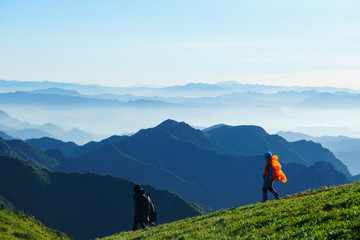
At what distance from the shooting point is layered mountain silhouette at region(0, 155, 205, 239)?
566 feet

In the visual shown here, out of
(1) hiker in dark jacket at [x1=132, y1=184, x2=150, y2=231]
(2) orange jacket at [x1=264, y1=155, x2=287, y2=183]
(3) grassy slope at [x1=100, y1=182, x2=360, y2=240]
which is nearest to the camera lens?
(3) grassy slope at [x1=100, y1=182, x2=360, y2=240]

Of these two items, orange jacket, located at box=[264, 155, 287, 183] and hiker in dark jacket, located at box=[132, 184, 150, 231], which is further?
hiker in dark jacket, located at box=[132, 184, 150, 231]

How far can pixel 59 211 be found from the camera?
17988 centimetres

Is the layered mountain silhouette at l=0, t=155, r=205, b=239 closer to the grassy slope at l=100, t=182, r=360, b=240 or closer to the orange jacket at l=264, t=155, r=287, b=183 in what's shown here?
the orange jacket at l=264, t=155, r=287, b=183

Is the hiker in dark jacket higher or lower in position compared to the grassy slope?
lower

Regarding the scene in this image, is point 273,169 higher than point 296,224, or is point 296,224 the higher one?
point 273,169

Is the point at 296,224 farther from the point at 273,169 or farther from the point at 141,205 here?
the point at 141,205

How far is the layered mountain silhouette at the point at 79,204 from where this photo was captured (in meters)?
172

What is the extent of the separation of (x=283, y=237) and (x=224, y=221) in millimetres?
6154

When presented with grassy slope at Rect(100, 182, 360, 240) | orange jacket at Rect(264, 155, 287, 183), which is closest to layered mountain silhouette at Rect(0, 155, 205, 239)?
orange jacket at Rect(264, 155, 287, 183)

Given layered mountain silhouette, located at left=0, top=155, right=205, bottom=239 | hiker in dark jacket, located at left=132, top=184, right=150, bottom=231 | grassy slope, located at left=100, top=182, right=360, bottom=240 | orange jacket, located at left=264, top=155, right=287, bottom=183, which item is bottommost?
layered mountain silhouette, located at left=0, top=155, right=205, bottom=239

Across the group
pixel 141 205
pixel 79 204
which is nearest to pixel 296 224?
pixel 141 205

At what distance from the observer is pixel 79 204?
619ft

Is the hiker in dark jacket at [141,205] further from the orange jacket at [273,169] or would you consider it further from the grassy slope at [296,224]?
the orange jacket at [273,169]
